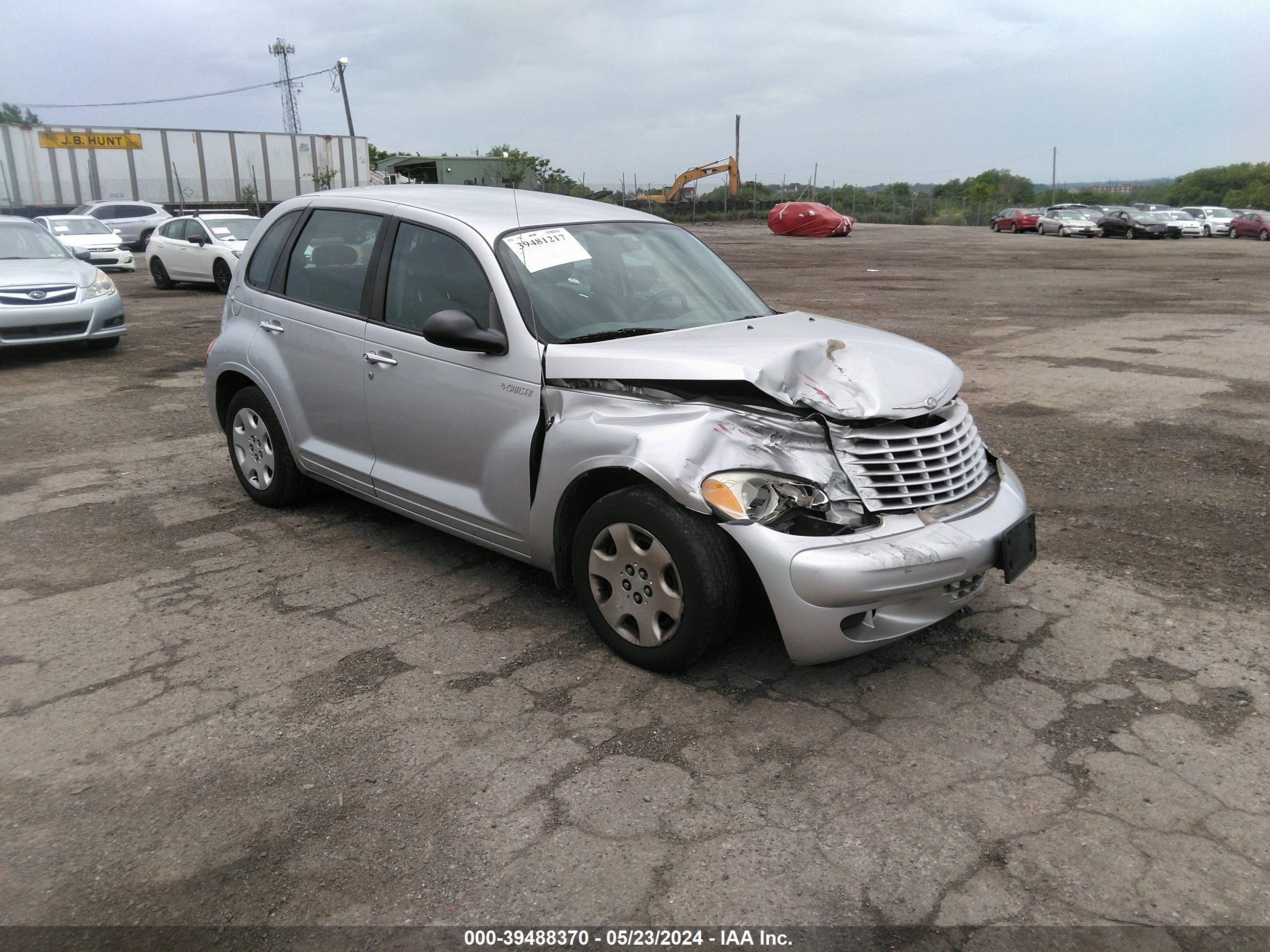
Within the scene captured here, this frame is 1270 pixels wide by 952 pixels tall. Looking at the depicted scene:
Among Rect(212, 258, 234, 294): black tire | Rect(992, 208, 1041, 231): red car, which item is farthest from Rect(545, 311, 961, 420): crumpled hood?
Rect(992, 208, 1041, 231): red car

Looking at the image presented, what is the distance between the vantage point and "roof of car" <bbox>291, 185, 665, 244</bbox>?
172 inches

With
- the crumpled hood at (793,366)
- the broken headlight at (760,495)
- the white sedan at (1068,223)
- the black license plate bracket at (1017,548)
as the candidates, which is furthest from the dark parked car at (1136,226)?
the broken headlight at (760,495)

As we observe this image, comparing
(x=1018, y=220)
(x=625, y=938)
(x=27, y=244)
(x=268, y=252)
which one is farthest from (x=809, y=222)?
(x=625, y=938)

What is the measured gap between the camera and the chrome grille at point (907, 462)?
344cm

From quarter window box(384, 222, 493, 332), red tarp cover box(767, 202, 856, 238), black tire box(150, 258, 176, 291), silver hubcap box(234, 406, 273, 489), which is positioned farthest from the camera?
red tarp cover box(767, 202, 856, 238)

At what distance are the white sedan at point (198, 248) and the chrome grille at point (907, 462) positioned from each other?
48.3 ft

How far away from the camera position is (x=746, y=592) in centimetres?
360

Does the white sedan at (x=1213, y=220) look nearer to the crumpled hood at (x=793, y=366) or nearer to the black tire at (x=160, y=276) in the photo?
the black tire at (x=160, y=276)

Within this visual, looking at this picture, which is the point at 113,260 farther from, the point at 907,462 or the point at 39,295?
the point at 907,462

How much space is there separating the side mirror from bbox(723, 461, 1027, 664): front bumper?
1269 millimetres

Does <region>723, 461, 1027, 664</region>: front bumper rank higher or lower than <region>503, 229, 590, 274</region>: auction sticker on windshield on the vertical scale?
lower

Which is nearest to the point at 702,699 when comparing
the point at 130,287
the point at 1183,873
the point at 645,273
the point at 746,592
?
the point at 746,592

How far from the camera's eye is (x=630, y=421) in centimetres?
359

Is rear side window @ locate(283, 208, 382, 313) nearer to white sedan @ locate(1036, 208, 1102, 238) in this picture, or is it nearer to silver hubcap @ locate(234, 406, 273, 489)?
silver hubcap @ locate(234, 406, 273, 489)
